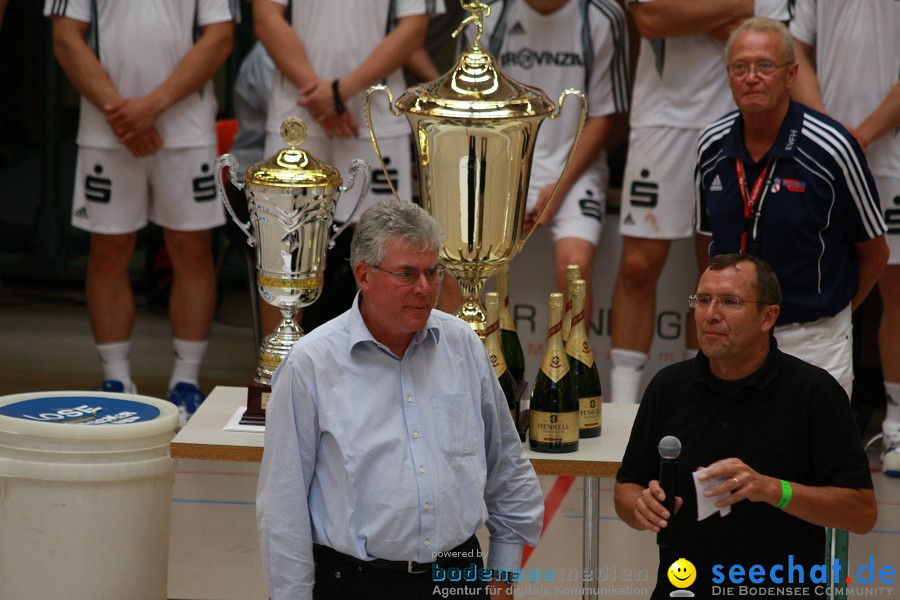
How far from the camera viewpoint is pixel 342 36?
5.34 m

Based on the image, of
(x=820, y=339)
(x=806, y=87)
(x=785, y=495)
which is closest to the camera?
(x=785, y=495)

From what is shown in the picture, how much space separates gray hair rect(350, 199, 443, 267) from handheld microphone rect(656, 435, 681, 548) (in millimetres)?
614

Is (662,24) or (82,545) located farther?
(662,24)

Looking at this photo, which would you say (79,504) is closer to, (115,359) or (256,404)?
(256,404)

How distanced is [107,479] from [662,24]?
270 centimetres

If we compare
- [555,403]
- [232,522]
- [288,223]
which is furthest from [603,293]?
[555,403]

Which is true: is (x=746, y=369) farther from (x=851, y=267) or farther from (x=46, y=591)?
(x=46, y=591)

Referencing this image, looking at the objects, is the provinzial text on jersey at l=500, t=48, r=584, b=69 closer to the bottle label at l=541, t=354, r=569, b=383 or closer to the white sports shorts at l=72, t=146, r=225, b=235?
the white sports shorts at l=72, t=146, r=225, b=235

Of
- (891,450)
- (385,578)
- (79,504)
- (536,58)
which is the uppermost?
(536,58)

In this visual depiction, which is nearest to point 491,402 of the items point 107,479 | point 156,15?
point 107,479

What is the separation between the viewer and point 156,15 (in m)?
5.36

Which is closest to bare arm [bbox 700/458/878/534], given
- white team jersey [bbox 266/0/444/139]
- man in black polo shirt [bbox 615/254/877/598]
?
man in black polo shirt [bbox 615/254/877/598]

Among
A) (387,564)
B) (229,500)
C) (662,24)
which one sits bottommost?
Result: (229,500)

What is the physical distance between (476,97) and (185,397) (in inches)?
98.6
